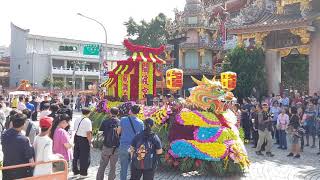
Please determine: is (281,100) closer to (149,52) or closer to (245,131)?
(245,131)

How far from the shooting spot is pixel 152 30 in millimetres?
47781

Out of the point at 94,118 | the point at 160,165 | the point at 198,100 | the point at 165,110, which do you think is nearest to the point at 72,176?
the point at 160,165

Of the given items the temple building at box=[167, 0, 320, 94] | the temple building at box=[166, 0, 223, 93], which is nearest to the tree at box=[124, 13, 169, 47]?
the temple building at box=[166, 0, 223, 93]

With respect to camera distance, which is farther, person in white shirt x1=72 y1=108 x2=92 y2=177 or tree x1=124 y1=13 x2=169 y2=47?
tree x1=124 y1=13 x2=169 y2=47

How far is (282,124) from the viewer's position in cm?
1402

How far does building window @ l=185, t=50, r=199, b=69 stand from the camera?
129 ft

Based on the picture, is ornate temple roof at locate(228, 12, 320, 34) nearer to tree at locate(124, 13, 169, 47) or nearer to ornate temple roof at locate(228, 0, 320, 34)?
ornate temple roof at locate(228, 0, 320, 34)

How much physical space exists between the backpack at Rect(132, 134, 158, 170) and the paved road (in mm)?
2445

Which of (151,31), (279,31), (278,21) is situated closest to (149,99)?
(278,21)

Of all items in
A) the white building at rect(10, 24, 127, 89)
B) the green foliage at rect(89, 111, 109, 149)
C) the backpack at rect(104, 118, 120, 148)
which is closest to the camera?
the backpack at rect(104, 118, 120, 148)

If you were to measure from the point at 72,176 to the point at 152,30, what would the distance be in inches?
1548

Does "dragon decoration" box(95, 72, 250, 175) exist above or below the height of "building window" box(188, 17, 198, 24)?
below

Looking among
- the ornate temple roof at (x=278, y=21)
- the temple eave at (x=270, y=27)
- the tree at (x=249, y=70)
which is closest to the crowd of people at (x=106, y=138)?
the temple eave at (x=270, y=27)

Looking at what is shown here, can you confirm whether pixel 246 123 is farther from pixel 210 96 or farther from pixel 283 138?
pixel 210 96
